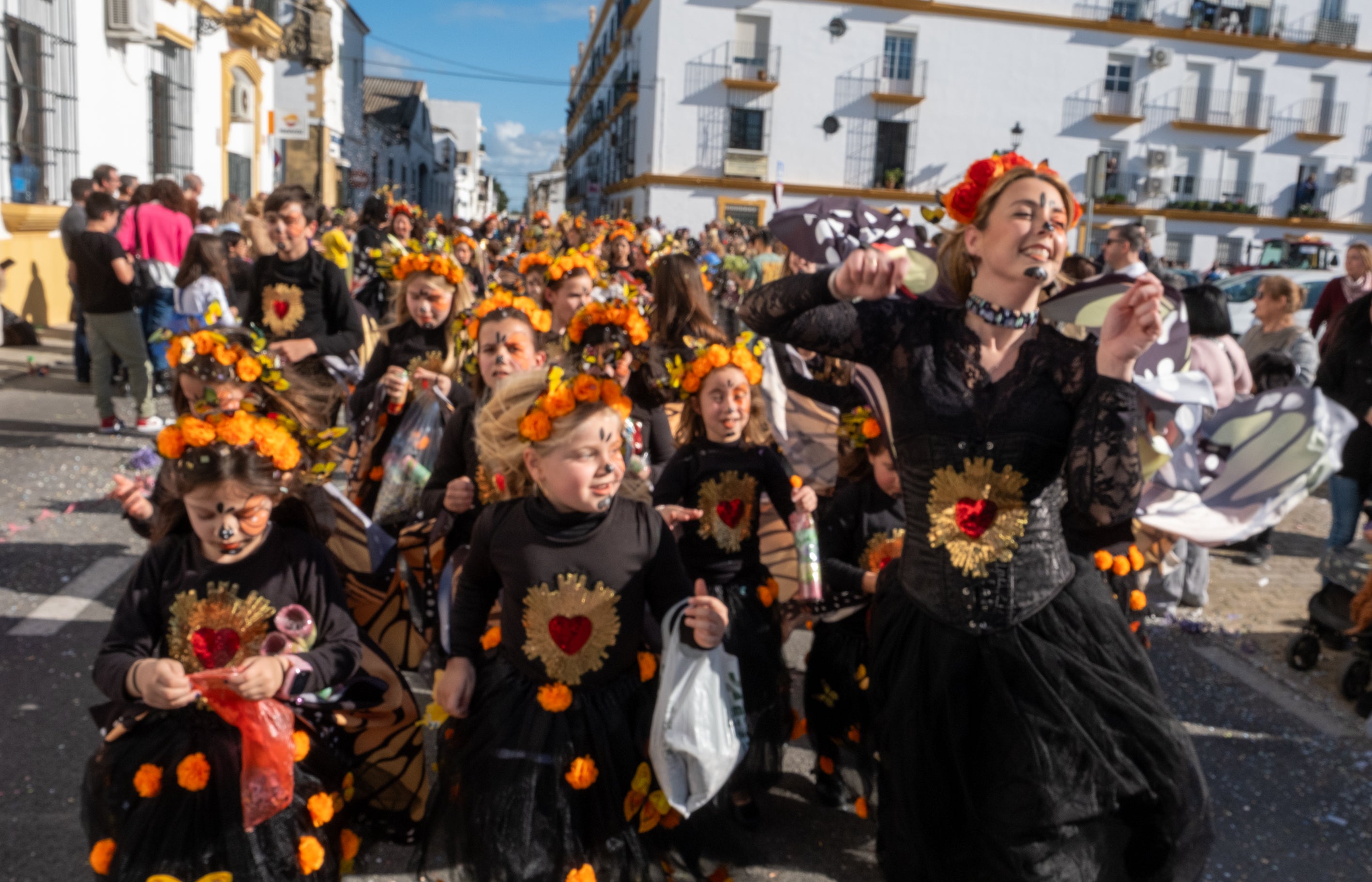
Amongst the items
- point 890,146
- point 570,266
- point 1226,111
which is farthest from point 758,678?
point 1226,111

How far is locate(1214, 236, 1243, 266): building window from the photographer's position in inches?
1391

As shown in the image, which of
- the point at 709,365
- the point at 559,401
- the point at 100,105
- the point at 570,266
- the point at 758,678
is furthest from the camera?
the point at 100,105

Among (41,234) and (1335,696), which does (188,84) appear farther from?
(1335,696)

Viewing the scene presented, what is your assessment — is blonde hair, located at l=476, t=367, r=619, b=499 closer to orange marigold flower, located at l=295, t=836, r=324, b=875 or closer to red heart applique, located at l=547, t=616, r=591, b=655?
red heart applique, located at l=547, t=616, r=591, b=655

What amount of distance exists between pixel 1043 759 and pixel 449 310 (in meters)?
3.76

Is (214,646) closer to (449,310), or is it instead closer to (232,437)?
(232,437)

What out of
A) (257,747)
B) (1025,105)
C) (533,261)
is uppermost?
(1025,105)

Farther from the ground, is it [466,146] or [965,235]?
[466,146]

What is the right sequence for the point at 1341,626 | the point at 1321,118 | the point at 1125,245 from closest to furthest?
1. the point at 1341,626
2. the point at 1125,245
3. the point at 1321,118

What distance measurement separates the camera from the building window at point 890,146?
33.5 meters

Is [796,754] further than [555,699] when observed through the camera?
Yes

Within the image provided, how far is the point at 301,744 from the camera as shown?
8.60 feet

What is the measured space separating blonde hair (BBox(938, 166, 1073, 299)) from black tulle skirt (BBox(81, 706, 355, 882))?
218cm

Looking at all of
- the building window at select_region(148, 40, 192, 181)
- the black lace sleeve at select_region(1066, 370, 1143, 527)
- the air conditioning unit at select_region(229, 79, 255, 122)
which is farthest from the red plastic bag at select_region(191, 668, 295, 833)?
the air conditioning unit at select_region(229, 79, 255, 122)
